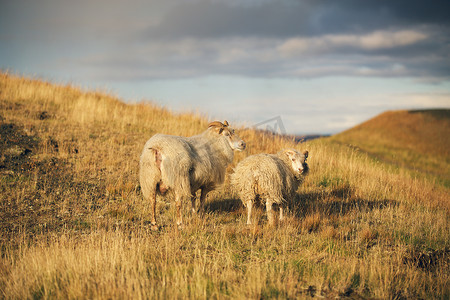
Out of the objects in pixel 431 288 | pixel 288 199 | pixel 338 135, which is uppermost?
pixel 338 135

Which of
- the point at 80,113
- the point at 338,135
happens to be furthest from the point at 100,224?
the point at 338,135

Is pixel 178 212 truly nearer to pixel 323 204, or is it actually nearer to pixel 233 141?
pixel 233 141

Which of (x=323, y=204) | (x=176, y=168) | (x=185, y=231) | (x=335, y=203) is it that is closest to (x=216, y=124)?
(x=176, y=168)

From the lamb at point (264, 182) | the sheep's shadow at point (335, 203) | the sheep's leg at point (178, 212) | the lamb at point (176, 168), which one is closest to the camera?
the lamb at point (176, 168)

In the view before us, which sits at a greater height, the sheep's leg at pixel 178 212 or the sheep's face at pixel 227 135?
the sheep's face at pixel 227 135

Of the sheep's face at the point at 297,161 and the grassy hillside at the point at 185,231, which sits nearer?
the grassy hillside at the point at 185,231

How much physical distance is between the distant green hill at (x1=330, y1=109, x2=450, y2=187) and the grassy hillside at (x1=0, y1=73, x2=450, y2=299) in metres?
9.78

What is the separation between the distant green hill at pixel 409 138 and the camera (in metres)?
23.8

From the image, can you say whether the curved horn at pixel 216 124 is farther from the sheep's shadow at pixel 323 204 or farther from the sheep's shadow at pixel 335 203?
the sheep's shadow at pixel 335 203

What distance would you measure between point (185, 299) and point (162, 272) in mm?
910

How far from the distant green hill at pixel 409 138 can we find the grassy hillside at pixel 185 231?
9.78m

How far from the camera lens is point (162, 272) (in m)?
5.30

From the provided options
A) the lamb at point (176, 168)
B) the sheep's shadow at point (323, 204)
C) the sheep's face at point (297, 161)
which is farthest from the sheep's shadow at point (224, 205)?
the sheep's face at point (297, 161)

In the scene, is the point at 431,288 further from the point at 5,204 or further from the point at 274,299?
the point at 5,204
